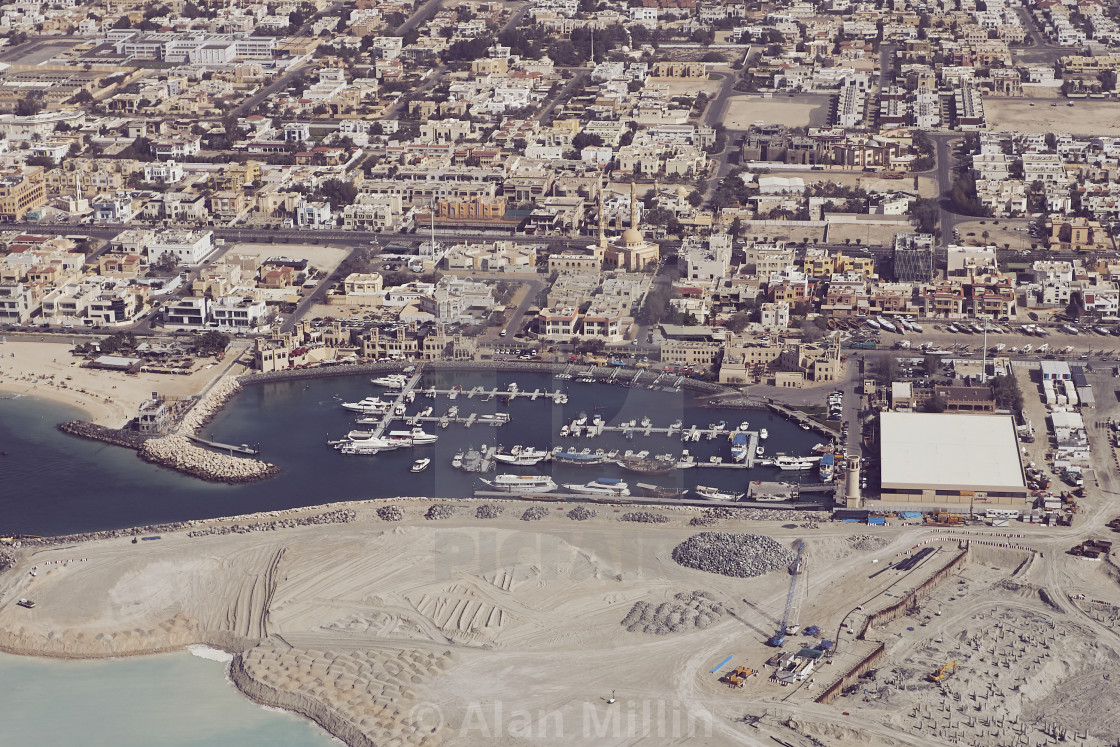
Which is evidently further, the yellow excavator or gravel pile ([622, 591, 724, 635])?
gravel pile ([622, 591, 724, 635])

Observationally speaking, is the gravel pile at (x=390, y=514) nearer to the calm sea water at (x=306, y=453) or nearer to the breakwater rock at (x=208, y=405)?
the calm sea water at (x=306, y=453)

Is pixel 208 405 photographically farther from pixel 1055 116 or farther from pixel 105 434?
pixel 1055 116

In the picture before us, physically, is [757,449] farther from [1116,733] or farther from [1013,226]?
[1013,226]

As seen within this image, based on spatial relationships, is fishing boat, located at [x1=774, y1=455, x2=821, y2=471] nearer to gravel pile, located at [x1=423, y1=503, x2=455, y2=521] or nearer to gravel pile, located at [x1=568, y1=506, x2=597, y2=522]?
gravel pile, located at [x1=568, y1=506, x2=597, y2=522]

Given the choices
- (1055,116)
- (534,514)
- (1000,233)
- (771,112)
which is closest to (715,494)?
(534,514)

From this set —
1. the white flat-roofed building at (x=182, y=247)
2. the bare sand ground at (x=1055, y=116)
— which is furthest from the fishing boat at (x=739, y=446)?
the bare sand ground at (x=1055, y=116)

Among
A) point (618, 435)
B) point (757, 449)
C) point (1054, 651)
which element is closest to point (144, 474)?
point (618, 435)

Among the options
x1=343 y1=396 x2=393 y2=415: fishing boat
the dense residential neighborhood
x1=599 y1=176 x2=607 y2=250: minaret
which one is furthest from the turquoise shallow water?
x1=599 y1=176 x2=607 y2=250: minaret
